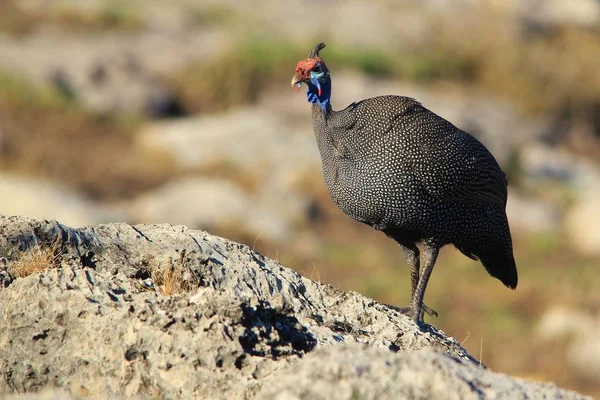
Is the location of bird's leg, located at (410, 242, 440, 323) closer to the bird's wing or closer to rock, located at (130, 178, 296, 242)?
the bird's wing

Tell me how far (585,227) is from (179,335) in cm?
1431

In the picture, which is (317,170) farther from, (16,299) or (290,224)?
(16,299)

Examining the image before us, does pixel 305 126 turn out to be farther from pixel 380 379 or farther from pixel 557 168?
pixel 380 379

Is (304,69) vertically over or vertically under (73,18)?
under

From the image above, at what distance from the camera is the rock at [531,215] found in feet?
59.7

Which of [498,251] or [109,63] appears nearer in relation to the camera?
[498,251]

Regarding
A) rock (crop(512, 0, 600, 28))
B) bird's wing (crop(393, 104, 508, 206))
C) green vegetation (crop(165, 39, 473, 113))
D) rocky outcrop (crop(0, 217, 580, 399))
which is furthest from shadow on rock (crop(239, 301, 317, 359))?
rock (crop(512, 0, 600, 28))

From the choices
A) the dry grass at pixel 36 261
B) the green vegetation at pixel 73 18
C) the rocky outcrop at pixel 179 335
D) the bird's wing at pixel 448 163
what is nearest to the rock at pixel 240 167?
the green vegetation at pixel 73 18

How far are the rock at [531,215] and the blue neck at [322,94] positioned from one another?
11799mm

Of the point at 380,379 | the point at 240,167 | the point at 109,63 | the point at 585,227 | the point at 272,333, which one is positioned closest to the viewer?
the point at 380,379

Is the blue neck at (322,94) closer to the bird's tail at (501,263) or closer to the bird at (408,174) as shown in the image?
the bird at (408,174)

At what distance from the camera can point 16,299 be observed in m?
4.66

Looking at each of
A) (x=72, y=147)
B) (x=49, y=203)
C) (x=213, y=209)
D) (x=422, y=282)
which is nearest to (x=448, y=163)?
(x=422, y=282)

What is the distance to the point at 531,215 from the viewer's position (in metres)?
18.5
